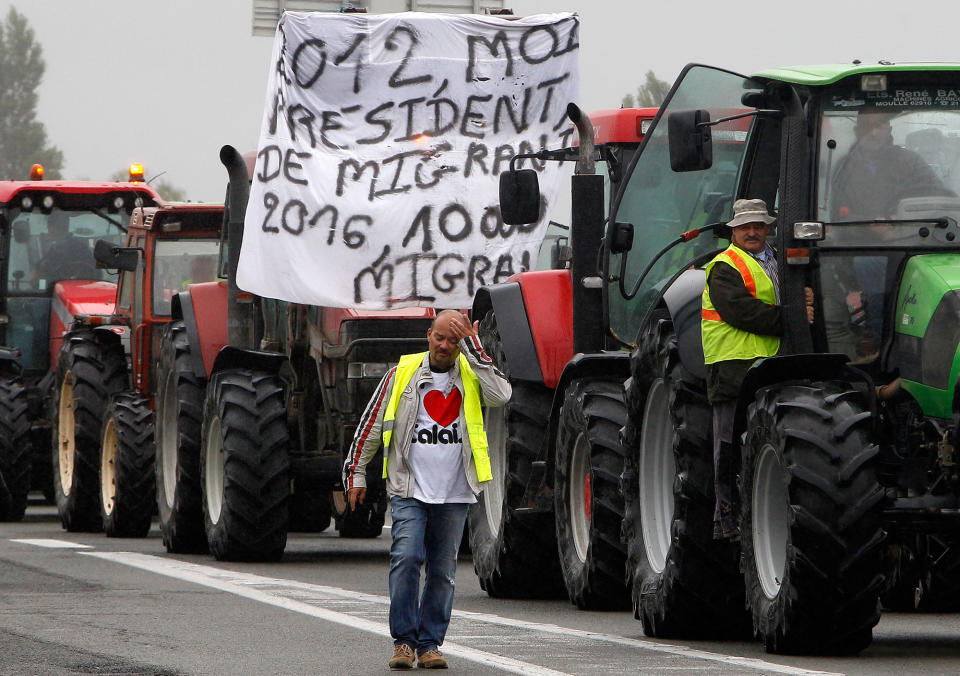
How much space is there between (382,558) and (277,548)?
1466mm

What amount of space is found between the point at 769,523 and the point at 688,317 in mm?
1403

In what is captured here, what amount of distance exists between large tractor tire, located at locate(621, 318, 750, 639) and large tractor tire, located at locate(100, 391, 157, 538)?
842 centimetres

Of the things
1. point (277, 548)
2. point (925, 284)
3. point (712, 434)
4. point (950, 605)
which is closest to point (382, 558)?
point (277, 548)

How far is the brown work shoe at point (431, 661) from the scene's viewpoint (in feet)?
32.2

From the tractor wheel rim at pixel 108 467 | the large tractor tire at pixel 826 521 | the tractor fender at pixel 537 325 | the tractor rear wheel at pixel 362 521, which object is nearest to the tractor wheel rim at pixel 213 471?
the tractor rear wheel at pixel 362 521

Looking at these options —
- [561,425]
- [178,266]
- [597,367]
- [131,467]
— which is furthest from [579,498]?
[178,266]

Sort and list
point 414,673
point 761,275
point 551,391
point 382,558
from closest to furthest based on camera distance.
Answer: point 414,673, point 761,275, point 551,391, point 382,558

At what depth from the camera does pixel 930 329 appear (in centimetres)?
991

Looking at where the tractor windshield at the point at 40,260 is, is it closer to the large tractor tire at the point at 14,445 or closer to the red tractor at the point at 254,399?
the large tractor tire at the point at 14,445

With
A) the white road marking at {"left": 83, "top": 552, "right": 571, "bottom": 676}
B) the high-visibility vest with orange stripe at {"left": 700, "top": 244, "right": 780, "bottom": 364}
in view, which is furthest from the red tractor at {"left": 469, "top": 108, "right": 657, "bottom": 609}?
the high-visibility vest with orange stripe at {"left": 700, "top": 244, "right": 780, "bottom": 364}

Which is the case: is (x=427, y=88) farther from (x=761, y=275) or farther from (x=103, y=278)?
(x=103, y=278)

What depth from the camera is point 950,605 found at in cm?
1286

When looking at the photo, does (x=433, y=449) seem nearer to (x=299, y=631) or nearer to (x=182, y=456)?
(x=299, y=631)

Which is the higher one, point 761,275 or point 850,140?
point 850,140
